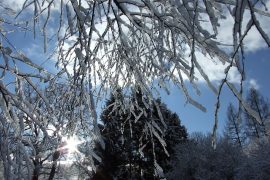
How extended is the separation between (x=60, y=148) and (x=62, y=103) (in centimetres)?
46

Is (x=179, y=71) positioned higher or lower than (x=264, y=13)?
higher

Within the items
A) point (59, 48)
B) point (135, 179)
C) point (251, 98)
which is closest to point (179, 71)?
point (59, 48)

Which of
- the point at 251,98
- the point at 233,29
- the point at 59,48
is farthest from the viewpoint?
the point at 251,98

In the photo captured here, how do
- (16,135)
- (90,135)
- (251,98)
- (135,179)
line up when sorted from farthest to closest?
1. (251,98)
2. (135,179)
3. (90,135)
4. (16,135)

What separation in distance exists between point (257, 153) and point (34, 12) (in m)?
15.9

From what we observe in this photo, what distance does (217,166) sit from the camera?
1956 cm

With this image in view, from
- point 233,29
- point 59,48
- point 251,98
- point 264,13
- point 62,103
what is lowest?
point 233,29

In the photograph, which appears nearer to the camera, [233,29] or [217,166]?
[233,29]

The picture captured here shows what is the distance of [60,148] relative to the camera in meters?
2.56

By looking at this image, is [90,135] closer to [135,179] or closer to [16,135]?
[16,135]

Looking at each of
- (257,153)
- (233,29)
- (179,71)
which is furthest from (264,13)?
(257,153)

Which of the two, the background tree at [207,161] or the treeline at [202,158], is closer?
the treeline at [202,158]

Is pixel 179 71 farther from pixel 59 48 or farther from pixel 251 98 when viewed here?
pixel 251 98

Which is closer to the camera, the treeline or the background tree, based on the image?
the treeline
